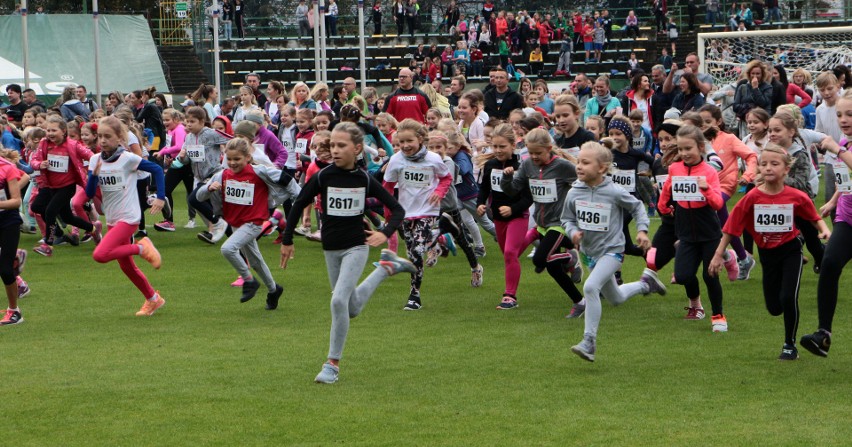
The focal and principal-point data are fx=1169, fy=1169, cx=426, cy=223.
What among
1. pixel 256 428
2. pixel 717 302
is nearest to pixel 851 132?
pixel 717 302

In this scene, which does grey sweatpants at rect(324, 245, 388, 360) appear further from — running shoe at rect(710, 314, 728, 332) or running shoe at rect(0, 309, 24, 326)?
running shoe at rect(0, 309, 24, 326)

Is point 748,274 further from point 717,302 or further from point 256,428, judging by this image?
point 256,428

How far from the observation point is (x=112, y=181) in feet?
36.2

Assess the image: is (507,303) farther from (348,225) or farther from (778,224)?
(778,224)

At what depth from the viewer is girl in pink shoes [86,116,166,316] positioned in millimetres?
10602

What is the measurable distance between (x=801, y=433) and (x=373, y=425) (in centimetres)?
239

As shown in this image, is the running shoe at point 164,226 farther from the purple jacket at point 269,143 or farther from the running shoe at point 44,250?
the purple jacket at point 269,143

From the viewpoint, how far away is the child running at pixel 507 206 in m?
10.6

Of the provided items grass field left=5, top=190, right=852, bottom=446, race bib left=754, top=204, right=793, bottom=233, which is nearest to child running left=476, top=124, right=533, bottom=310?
grass field left=5, top=190, right=852, bottom=446

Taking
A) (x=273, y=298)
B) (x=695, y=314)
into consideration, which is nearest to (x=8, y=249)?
(x=273, y=298)

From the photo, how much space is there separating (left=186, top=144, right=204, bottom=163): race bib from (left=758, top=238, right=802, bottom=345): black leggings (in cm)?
851

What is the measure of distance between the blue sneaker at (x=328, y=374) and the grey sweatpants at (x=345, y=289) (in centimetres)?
7

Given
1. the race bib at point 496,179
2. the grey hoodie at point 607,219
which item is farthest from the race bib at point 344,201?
the race bib at point 496,179

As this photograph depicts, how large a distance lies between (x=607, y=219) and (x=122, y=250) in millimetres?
4478
